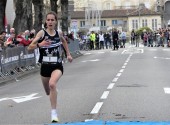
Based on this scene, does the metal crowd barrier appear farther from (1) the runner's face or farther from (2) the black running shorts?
(1) the runner's face

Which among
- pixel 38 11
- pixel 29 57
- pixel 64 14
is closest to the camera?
pixel 29 57

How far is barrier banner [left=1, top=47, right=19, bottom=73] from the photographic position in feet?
74.5

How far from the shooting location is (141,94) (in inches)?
567

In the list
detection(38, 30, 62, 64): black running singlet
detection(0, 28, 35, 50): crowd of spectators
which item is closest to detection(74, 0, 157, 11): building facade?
detection(0, 28, 35, 50): crowd of spectators

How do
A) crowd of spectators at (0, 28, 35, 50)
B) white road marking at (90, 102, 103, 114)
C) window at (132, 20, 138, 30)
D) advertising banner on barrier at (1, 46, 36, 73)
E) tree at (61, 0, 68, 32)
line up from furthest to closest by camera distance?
window at (132, 20, 138, 30) < tree at (61, 0, 68, 32) < crowd of spectators at (0, 28, 35, 50) < advertising banner on barrier at (1, 46, 36, 73) < white road marking at (90, 102, 103, 114)

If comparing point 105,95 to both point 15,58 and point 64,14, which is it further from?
point 64,14

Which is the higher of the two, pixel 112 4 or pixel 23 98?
pixel 112 4

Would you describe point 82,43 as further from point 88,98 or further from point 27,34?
point 88,98

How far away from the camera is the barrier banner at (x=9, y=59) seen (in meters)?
22.7

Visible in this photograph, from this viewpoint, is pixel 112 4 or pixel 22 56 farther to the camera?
pixel 112 4

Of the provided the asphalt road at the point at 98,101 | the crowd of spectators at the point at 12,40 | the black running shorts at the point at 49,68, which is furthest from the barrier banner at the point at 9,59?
the black running shorts at the point at 49,68

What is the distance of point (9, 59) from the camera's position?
23.5 metres

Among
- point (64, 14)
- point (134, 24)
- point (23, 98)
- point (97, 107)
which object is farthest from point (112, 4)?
point (97, 107)

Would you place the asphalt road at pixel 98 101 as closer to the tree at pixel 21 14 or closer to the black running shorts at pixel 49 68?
the black running shorts at pixel 49 68
